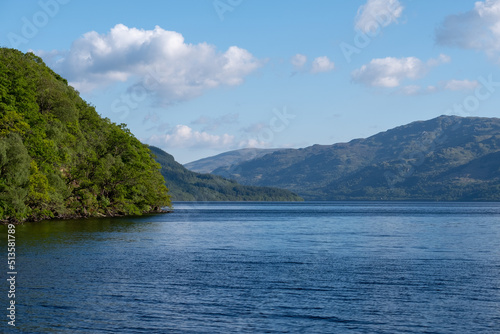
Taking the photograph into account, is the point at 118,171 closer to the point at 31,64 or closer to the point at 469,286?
the point at 31,64

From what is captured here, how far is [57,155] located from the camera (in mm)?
102312

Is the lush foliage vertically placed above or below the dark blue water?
above

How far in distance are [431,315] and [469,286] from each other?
10871 millimetres

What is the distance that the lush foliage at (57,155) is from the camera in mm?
87750

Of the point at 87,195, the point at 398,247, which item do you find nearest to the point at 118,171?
the point at 87,195

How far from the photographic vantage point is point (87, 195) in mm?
126062

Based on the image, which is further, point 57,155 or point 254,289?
point 57,155

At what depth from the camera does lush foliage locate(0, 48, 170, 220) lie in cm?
8775

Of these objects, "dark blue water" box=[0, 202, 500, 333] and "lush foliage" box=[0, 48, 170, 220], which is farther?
"lush foliage" box=[0, 48, 170, 220]

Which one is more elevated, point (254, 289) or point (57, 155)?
point (57, 155)

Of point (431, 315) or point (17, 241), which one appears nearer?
point (431, 315)

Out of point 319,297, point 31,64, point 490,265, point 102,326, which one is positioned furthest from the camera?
point 31,64

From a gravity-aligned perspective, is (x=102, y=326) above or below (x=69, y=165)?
below

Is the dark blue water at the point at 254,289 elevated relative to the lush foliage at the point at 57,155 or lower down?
lower down
